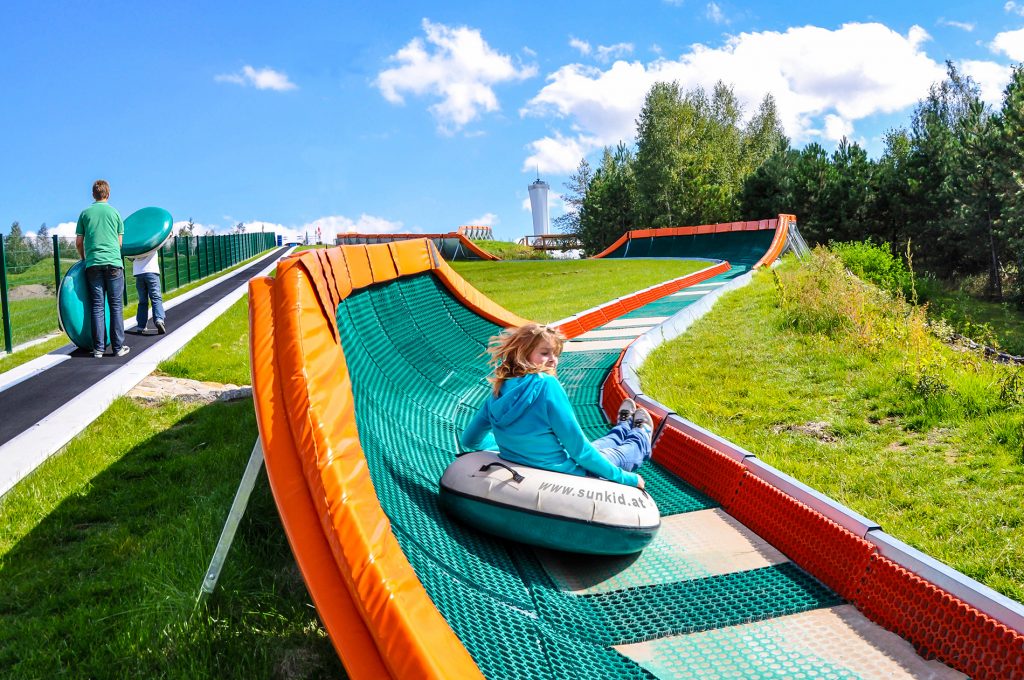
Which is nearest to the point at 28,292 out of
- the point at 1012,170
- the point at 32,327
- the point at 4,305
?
the point at 32,327

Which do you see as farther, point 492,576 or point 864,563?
point 864,563

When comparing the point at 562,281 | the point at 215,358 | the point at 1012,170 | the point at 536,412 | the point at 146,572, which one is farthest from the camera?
the point at 1012,170

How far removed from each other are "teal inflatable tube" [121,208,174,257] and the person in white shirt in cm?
12

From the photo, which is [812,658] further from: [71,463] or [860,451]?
[71,463]

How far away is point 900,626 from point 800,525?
2.77 feet

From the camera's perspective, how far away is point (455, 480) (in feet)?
13.4

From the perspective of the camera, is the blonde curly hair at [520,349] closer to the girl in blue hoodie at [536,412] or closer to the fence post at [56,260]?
the girl in blue hoodie at [536,412]

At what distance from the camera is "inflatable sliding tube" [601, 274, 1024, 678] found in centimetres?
327

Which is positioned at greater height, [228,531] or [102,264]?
[102,264]

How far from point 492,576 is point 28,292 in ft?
38.4

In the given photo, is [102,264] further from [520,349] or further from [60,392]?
[520,349]

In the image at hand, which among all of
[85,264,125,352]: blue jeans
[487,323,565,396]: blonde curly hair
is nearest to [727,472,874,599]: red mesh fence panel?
[487,323,565,396]: blonde curly hair

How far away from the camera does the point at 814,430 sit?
6.51 m

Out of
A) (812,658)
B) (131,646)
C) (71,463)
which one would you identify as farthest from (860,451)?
(71,463)
